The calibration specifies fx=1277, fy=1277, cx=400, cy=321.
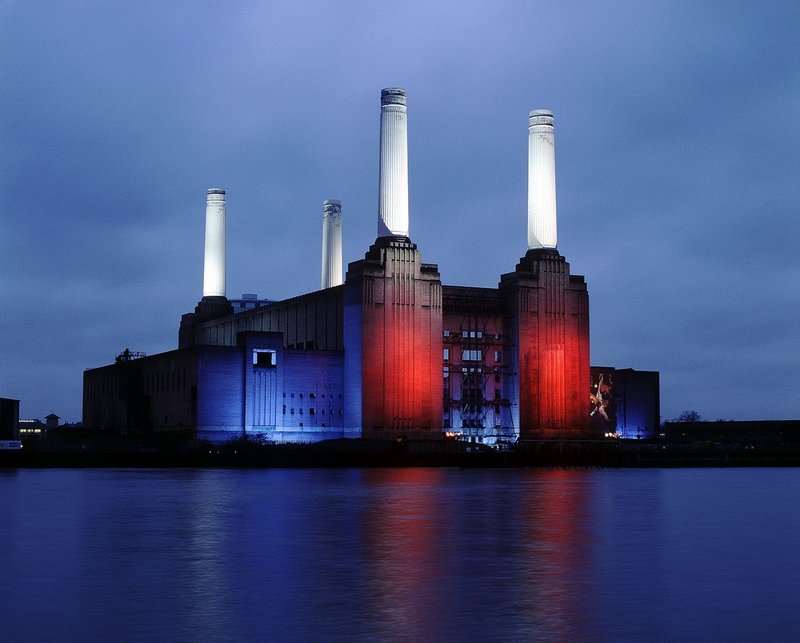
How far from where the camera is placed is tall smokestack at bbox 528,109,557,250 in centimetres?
13850

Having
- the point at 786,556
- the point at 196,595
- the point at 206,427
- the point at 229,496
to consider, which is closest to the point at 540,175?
the point at 206,427

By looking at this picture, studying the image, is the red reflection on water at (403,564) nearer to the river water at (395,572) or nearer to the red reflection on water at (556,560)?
the river water at (395,572)

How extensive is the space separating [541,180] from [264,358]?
36523 mm

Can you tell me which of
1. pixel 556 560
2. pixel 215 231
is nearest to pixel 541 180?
pixel 215 231

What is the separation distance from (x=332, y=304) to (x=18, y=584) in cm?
11227

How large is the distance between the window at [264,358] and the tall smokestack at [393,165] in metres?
17.1

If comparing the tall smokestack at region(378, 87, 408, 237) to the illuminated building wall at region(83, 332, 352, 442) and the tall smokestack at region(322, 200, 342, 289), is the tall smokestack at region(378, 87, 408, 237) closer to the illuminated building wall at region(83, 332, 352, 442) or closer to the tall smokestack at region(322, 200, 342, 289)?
the illuminated building wall at region(83, 332, 352, 442)

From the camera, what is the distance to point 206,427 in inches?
4919

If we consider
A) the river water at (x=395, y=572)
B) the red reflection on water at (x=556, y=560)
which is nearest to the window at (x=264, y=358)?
the red reflection on water at (x=556, y=560)

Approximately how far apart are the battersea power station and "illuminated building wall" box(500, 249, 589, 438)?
153 mm

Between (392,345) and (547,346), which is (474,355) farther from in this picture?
(392,345)

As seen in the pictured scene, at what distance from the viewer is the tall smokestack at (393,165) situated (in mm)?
129500

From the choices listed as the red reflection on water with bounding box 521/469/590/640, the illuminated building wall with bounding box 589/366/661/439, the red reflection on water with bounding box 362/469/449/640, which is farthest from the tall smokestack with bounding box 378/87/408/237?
the red reflection on water with bounding box 362/469/449/640

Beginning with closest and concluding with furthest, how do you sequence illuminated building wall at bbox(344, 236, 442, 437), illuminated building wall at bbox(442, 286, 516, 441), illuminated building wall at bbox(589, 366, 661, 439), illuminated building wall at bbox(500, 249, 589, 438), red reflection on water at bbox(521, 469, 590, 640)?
red reflection on water at bbox(521, 469, 590, 640) → illuminated building wall at bbox(344, 236, 442, 437) → illuminated building wall at bbox(442, 286, 516, 441) → illuminated building wall at bbox(500, 249, 589, 438) → illuminated building wall at bbox(589, 366, 661, 439)
